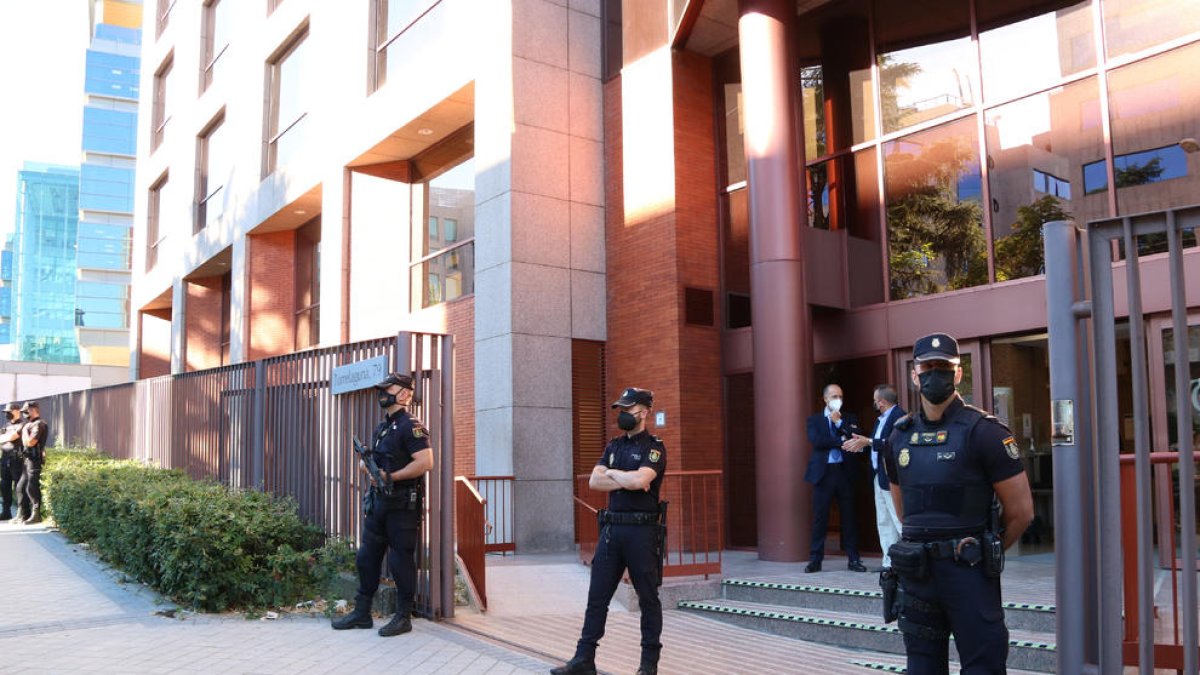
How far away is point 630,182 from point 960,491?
1044cm

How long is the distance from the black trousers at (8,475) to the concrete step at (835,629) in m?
12.1

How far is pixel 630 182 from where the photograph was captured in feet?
46.9

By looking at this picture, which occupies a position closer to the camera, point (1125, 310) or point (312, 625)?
point (312, 625)

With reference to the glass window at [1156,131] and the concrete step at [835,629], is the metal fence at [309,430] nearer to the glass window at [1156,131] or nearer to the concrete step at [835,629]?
the concrete step at [835,629]

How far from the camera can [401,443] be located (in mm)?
7695

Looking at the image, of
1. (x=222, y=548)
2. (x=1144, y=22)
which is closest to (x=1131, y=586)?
(x=222, y=548)

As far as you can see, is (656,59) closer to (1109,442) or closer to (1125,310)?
(1125,310)

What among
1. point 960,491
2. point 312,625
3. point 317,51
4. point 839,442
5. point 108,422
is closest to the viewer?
point 960,491

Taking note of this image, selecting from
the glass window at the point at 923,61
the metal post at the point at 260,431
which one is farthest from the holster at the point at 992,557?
the glass window at the point at 923,61

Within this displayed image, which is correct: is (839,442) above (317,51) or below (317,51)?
below

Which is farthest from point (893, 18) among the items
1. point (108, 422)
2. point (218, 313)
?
point (218, 313)

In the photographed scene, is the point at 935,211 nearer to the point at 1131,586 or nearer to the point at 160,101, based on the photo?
the point at 1131,586

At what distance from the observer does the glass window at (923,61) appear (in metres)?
11.6

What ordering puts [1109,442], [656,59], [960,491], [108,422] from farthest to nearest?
1. [108,422]
2. [656,59]
3. [960,491]
4. [1109,442]
